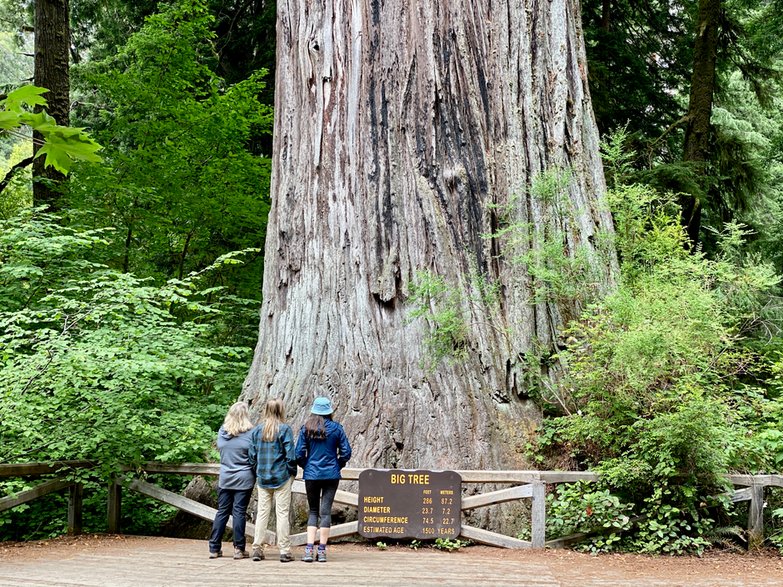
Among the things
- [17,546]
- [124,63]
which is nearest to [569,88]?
[17,546]

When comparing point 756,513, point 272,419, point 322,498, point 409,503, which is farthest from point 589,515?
point 272,419

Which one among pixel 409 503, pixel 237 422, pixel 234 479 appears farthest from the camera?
pixel 409 503

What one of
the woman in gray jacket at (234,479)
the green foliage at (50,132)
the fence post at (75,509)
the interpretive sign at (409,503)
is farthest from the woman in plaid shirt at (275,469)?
the green foliage at (50,132)

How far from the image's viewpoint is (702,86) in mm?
14102

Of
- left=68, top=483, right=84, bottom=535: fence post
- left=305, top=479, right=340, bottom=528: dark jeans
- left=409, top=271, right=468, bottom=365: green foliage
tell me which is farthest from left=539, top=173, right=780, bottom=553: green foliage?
left=68, top=483, right=84, bottom=535: fence post

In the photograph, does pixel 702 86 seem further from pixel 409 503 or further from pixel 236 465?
pixel 236 465

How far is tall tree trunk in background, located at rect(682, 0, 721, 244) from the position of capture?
13836 millimetres

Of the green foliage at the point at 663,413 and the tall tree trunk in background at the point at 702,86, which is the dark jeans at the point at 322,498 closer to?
the green foliage at the point at 663,413

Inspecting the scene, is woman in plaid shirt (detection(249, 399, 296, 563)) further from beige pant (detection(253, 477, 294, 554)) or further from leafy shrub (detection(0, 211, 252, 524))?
leafy shrub (detection(0, 211, 252, 524))

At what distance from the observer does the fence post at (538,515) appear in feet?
22.0

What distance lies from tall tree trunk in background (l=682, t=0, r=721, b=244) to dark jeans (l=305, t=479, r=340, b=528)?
1005 centimetres

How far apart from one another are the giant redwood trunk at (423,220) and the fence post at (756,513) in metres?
2.21

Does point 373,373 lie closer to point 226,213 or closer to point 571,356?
point 571,356

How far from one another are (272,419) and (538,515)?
2.57 meters
